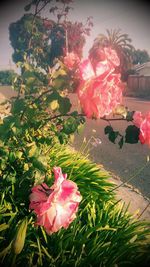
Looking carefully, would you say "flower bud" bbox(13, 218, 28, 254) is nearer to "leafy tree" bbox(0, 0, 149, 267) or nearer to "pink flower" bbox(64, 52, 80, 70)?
"leafy tree" bbox(0, 0, 149, 267)

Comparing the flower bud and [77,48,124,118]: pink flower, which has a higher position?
[77,48,124,118]: pink flower

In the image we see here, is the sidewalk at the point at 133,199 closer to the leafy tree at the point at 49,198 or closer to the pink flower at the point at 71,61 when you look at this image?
the leafy tree at the point at 49,198

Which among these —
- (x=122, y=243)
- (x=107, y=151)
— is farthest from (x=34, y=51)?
(x=107, y=151)

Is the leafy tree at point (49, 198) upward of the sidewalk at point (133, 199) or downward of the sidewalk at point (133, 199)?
upward

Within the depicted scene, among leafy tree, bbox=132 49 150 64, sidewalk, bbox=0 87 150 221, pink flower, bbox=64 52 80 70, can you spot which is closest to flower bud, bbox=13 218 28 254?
pink flower, bbox=64 52 80 70

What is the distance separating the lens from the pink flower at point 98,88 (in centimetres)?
164

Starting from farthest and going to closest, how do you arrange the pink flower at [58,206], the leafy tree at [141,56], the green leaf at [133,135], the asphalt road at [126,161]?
the leafy tree at [141,56]
the asphalt road at [126,161]
the green leaf at [133,135]
the pink flower at [58,206]

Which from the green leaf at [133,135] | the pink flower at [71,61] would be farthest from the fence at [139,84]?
the green leaf at [133,135]

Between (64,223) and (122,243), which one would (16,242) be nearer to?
(64,223)

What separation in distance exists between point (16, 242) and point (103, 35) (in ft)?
121

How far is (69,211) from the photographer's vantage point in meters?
1.66

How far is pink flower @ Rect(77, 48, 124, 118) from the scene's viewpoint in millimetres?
1636

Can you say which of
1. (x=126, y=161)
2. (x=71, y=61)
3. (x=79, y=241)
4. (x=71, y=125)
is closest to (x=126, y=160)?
(x=126, y=161)

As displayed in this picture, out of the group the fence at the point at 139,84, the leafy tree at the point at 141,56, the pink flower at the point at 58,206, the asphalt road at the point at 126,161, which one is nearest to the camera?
the pink flower at the point at 58,206
